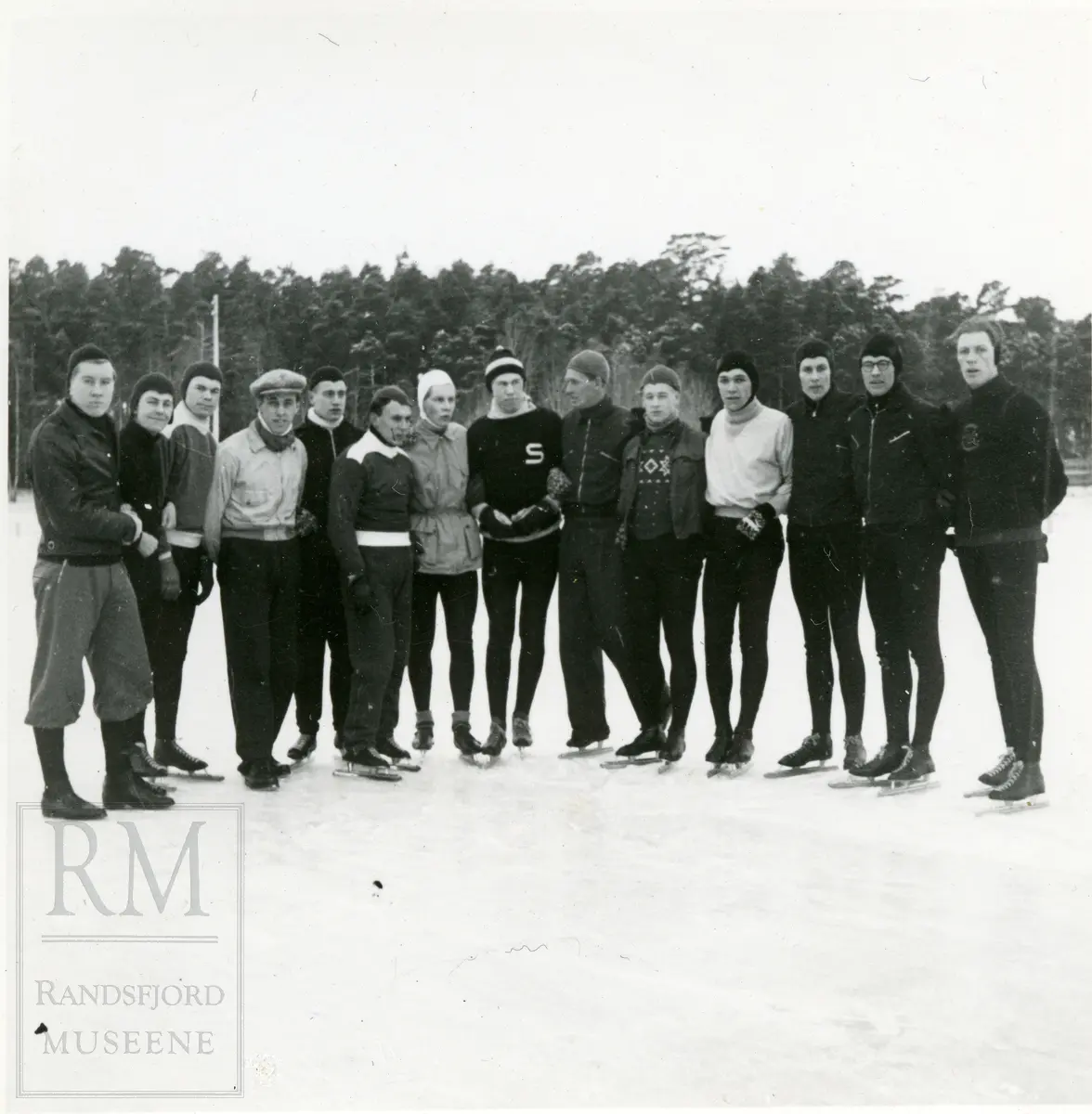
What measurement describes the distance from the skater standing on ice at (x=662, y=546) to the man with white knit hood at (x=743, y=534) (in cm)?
9

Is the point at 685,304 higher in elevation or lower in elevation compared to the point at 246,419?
higher

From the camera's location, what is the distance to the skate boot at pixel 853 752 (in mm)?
5727

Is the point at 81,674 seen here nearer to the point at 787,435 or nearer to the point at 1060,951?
the point at 787,435

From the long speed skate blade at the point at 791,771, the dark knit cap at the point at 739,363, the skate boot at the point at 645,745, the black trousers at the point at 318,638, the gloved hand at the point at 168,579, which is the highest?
the dark knit cap at the point at 739,363

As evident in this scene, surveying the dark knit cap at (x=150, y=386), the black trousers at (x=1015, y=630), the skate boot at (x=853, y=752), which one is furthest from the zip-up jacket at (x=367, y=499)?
the black trousers at (x=1015, y=630)

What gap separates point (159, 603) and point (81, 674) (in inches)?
23.1

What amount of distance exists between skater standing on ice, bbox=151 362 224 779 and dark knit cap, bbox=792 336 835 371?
2493 mm

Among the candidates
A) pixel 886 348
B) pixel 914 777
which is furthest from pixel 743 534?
pixel 914 777

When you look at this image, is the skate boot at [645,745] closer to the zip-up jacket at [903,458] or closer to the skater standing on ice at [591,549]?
the skater standing on ice at [591,549]

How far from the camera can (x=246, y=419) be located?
575 centimetres

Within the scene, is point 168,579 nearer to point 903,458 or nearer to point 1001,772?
point 903,458

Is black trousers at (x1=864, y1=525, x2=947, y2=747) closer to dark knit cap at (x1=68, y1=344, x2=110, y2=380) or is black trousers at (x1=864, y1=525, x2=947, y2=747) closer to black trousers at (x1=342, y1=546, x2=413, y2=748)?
black trousers at (x1=342, y1=546, x2=413, y2=748)

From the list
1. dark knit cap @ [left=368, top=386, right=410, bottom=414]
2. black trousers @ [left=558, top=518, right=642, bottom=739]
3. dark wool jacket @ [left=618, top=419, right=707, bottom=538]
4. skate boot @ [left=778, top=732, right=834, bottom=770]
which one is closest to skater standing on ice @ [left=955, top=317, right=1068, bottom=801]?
skate boot @ [left=778, top=732, right=834, bottom=770]

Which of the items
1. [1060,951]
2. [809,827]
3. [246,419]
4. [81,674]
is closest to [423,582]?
[246,419]
